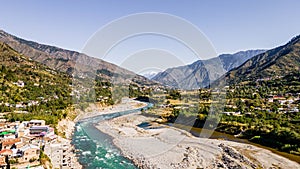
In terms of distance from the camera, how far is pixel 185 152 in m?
15.6

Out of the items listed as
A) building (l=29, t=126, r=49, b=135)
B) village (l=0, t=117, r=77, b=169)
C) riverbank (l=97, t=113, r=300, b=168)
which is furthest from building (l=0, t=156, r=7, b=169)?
riverbank (l=97, t=113, r=300, b=168)

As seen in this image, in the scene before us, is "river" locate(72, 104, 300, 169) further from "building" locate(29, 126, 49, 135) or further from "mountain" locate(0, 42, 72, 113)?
"mountain" locate(0, 42, 72, 113)

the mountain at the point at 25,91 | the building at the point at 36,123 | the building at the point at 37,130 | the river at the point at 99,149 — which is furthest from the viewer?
the mountain at the point at 25,91

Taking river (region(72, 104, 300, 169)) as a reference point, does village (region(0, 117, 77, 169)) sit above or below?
above

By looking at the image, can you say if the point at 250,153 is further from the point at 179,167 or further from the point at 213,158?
the point at 179,167

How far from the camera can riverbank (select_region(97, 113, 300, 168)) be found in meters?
13.5

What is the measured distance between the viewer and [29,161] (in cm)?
1201

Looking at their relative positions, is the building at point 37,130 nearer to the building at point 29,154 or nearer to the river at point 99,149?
the river at point 99,149

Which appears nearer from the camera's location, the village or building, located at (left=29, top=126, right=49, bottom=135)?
the village

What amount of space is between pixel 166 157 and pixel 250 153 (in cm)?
556

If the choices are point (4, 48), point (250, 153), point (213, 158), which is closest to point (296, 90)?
point (250, 153)

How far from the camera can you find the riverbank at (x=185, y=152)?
44.2 ft

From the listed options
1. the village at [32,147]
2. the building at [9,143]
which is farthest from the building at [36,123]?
the building at [9,143]

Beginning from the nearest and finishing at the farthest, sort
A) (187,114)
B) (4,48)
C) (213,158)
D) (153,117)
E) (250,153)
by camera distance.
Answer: (213,158), (250,153), (187,114), (153,117), (4,48)
